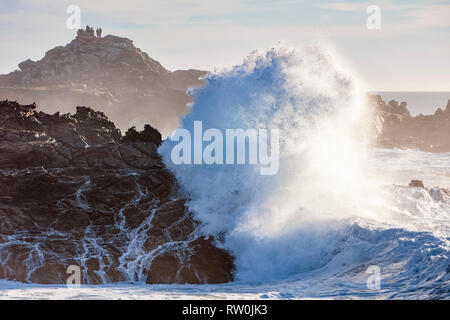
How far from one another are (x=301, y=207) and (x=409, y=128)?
2268 inches

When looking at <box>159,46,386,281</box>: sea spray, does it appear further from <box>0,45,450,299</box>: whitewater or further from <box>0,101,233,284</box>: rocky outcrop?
<box>0,101,233,284</box>: rocky outcrop

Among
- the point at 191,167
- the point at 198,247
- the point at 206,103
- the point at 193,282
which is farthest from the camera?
the point at 206,103

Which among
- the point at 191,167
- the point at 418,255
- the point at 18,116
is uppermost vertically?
the point at 18,116

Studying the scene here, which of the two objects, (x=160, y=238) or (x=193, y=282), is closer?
(x=193, y=282)

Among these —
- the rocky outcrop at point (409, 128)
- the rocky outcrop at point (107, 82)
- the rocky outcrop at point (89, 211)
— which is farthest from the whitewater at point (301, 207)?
the rocky outcrop at point (107, 82)

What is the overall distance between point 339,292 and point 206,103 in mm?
12239

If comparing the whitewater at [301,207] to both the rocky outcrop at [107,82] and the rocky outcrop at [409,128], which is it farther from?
the rocky outcrop at [107,82]

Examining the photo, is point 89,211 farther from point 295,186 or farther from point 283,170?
point 295,186

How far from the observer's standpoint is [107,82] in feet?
433

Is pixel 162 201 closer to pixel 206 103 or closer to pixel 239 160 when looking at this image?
pixel 239 160

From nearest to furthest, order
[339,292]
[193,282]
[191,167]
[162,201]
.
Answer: [339,292], [193,282], [162,201], [191,167]

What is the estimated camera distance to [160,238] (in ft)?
62.6

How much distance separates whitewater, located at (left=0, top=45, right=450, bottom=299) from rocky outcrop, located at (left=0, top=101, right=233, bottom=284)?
2.46ft
